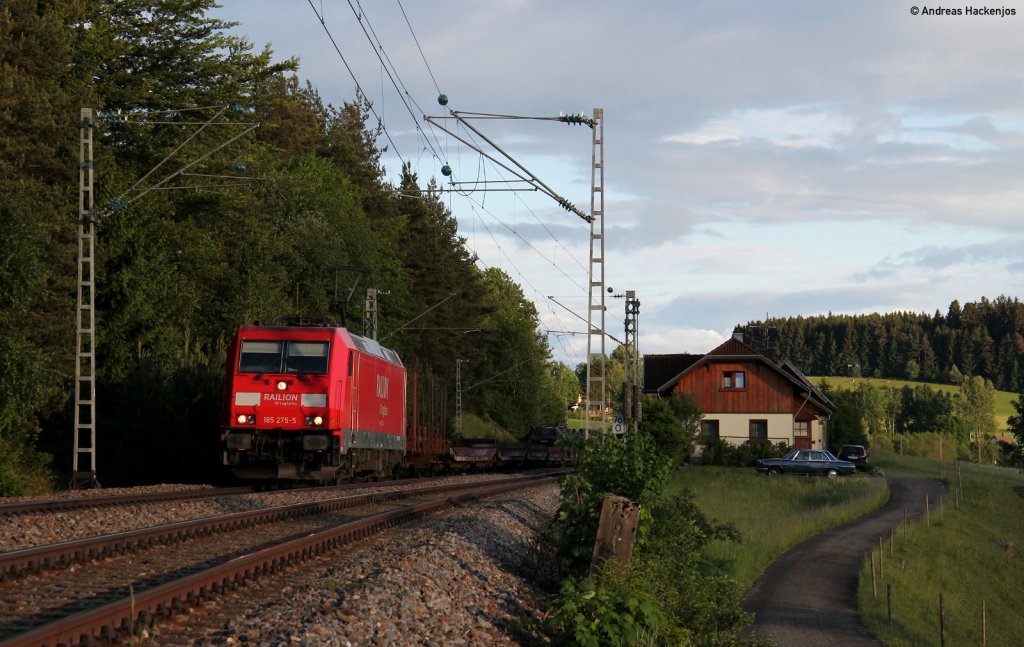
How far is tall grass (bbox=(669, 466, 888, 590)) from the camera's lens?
25.0 m

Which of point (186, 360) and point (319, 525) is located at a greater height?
point (186, 360)

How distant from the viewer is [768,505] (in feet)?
121

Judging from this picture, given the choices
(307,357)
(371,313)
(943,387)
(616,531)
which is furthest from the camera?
(943,387)

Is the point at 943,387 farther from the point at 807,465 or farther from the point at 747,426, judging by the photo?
the point at 807,465

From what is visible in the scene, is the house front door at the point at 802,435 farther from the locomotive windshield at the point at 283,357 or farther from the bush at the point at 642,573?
the bush at the point at 642,573

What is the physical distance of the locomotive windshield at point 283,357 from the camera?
2412 centimetres

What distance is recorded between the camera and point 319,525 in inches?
650

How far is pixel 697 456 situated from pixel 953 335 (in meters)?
149

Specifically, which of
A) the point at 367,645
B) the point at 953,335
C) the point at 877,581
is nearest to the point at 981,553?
the point at 877,581

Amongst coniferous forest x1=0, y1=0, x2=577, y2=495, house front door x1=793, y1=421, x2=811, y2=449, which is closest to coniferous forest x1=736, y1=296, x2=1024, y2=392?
house front door x1=793, y1=421, x2=811, y2=449

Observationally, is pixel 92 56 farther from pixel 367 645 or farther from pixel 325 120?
pixel 325 120

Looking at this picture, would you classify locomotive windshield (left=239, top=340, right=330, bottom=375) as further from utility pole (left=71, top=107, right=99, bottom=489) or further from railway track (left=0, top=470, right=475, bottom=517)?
utility pole (left=71, top=107, right=99, bottom=489)

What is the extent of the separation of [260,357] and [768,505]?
62.9ft

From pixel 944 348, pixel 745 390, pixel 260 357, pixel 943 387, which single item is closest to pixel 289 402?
pixel 260 357
